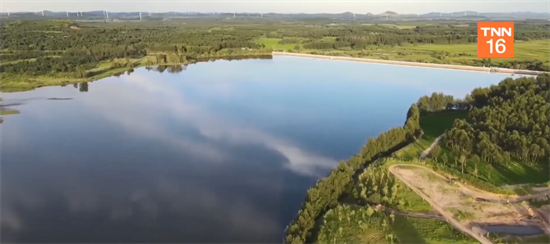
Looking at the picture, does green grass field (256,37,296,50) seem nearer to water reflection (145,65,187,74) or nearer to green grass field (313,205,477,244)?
water reflection (145,65,187,74)

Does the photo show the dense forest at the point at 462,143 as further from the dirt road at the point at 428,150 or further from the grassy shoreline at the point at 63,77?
the grassy shoreline at the point at 63,77

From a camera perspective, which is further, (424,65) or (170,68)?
(424,65)

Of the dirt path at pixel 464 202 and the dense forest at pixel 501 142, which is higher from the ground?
the dense forest at pixel 501 142

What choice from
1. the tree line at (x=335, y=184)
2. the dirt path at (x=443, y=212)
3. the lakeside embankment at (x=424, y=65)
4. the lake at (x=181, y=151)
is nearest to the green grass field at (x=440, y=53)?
the lakeside embankment at (x=424, y=65)

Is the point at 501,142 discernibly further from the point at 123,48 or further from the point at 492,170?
the point at 123,48

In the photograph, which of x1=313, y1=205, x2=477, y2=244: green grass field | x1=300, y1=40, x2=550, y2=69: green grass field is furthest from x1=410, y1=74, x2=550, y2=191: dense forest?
x1=300, y1=40, x2=550, y2=69: green grass field

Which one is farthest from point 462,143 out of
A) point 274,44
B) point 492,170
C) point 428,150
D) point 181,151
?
point 274,44
